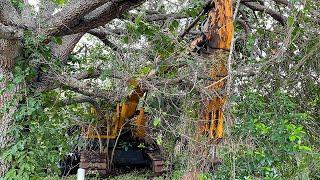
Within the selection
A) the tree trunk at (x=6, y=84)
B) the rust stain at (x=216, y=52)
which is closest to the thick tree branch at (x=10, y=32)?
the tree trunk at (x=6, y=84)

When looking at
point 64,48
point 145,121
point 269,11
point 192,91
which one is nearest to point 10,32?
point 64,48

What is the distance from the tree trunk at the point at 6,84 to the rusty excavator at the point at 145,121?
1.48 m

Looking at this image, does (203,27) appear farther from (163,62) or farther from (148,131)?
(148,131)

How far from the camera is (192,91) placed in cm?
385

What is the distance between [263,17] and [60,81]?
10.7 ft

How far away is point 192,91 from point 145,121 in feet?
11.3

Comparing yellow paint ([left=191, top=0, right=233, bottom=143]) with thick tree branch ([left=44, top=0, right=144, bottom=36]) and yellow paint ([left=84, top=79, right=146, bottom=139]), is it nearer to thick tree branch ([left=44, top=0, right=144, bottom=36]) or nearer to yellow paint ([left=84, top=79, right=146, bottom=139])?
thick tree branch ([left=44, top=0, right=144, bottom=36])

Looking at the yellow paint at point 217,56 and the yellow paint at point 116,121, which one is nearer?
the yellow paint at point 217,56

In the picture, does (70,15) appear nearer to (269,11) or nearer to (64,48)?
(64,48)

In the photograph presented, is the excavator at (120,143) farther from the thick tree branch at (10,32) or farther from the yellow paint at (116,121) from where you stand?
the thick tree branch at (10,32)

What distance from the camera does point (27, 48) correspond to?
13.9 feet

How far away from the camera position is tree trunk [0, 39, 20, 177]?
4195 mm

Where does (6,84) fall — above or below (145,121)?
above

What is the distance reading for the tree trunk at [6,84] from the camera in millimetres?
4195
